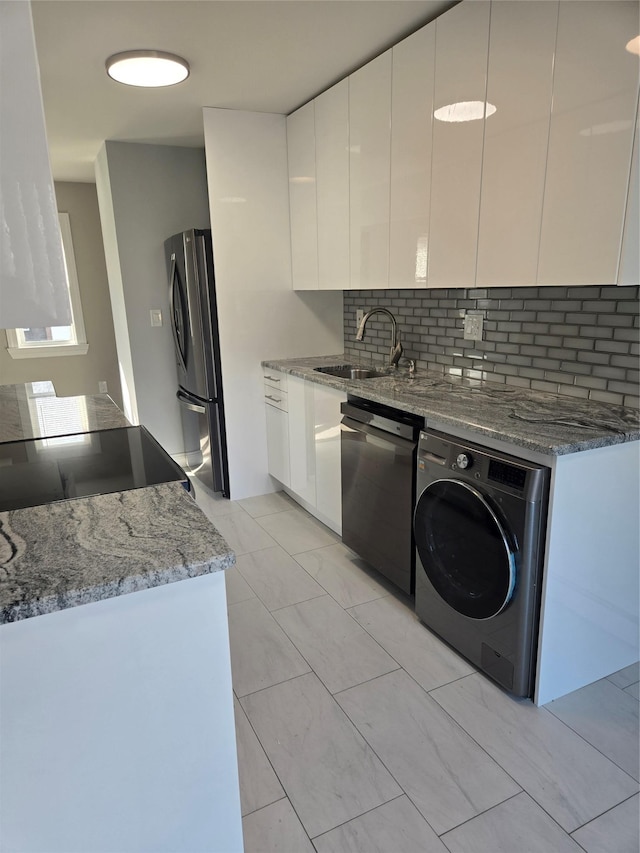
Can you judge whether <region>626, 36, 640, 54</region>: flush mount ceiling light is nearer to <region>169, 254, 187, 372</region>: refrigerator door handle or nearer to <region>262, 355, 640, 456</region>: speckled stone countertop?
<region>262, 355, 640, 456</region>: speckled stone countertop

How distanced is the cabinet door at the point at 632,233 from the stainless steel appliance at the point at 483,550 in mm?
614

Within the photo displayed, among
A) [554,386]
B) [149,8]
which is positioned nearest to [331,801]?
[554,386]

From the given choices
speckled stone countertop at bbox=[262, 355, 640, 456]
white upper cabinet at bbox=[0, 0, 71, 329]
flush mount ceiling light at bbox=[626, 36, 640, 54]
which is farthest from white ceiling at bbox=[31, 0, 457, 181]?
white upper cabinet at bbox=[0, 0, 71, 329]

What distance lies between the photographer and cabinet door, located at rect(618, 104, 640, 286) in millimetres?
1493

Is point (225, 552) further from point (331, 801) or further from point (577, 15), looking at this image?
point (577, 15)

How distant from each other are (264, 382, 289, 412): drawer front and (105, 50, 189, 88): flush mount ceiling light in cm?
169

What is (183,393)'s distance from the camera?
4.04 metres

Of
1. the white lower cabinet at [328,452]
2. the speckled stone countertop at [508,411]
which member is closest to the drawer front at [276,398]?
the white lower cabinet at [328,452]

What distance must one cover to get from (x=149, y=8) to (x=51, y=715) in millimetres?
2305

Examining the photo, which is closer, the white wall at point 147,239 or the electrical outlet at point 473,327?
the electrical outlet at point 473,327

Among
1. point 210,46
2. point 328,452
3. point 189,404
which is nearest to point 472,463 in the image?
point 328,452

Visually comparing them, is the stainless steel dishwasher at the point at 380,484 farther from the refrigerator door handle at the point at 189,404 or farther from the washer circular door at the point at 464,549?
the refrigerator door handle at the point at 189,404

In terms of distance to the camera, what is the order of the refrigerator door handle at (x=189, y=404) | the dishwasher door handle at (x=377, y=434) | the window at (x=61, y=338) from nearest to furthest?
1. the dishwasher door handle at (x=377, y=434)
2. the refrigerator door handle at (x=189, y=404)
3. the window at (x=61, y=338)

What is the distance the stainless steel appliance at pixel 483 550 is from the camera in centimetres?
166
